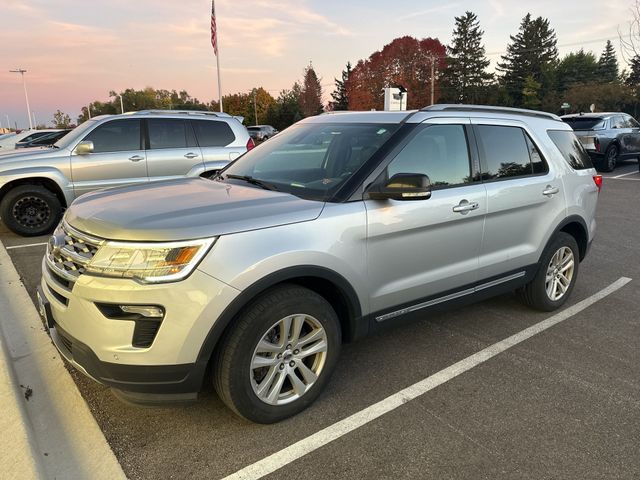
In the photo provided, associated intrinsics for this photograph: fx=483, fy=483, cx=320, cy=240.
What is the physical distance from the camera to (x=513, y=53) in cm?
7319

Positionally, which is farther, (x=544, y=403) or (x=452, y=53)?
(x=452, y=53)

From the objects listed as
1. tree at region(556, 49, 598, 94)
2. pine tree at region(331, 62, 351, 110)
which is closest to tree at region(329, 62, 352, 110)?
pine tree at region(331, 62, 351, 110)

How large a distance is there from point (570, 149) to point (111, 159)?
637cm

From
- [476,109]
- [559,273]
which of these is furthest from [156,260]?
[559,273]

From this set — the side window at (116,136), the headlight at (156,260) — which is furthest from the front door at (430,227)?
the side window at (116,136)

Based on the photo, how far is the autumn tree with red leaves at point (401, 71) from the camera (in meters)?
60.9

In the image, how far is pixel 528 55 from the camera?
7175cm

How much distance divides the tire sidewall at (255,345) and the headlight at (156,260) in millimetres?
421

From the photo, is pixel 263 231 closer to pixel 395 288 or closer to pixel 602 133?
pixel 395 288

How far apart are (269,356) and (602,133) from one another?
15.7m

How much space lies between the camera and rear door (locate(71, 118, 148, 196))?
24.3ft

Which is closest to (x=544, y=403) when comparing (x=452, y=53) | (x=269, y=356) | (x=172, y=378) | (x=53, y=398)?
(x=269, y=356)

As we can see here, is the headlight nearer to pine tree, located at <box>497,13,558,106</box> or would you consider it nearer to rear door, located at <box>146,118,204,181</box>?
rear door, located at <box>146,118,204,181</box>

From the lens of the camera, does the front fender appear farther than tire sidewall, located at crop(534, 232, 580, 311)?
Yes
